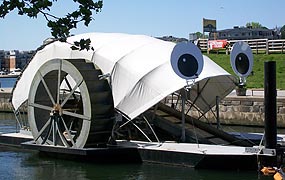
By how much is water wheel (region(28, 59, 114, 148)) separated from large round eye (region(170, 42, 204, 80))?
2.69m

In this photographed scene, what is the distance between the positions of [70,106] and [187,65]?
523 centimetres

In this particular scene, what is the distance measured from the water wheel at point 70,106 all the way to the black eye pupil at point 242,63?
4254 millimetres

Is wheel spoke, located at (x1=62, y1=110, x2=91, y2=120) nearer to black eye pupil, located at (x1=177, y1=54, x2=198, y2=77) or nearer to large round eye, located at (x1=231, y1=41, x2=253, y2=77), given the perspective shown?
black eye pupil, located at (x1=177, y1=54, x2=198, y2=77)

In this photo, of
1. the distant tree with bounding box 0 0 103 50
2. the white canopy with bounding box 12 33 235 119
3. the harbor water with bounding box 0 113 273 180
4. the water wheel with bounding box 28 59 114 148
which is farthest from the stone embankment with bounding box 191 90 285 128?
the distant tree with bounding box 0 0 103 50

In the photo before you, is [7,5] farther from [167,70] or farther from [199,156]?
[167,70]

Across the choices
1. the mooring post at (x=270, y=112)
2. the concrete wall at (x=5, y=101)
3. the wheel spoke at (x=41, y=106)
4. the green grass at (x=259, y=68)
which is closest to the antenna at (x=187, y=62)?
the mooring post at (x=270, y=112)

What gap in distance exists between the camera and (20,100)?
23.6 m

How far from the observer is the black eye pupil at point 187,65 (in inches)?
703

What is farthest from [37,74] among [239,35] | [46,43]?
[239,35]

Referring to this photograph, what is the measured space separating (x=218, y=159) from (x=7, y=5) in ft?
36.4

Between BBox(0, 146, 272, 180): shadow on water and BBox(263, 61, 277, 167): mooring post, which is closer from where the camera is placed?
BBox(263, 61, 277, 167): mooring post

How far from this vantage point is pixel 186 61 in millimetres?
17984

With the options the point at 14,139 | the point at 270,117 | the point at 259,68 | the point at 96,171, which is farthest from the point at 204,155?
the point at 259,68

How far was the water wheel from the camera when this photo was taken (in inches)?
754
